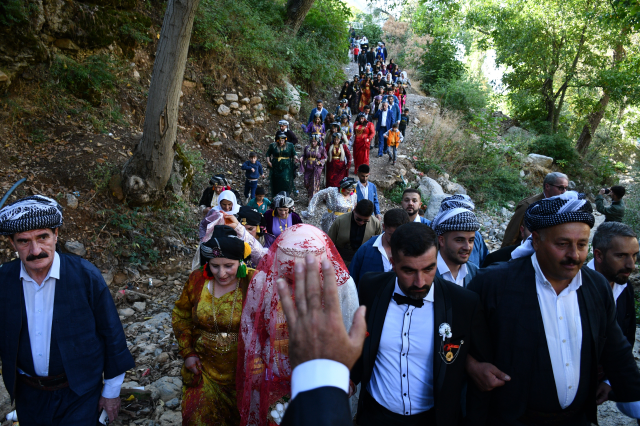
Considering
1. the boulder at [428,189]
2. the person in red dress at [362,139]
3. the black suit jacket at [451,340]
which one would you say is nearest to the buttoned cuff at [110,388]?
the black suit jacket at [451,340]

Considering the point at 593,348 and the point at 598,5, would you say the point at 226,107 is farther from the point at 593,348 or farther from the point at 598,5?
the point at 598,5

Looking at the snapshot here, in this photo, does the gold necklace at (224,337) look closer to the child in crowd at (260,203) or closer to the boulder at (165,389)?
the boulder at (165,389)

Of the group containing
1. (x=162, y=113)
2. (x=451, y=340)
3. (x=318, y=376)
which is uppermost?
(x=162, y=113)

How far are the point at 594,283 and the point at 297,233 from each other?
1833 mm

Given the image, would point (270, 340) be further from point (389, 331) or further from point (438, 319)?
point (438, 319)

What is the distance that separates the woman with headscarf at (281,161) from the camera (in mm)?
9141

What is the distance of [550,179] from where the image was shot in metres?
4.98

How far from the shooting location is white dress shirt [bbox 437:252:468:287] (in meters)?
3.18

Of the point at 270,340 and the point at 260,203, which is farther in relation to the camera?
the point at 260,203

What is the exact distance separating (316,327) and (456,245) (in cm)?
233

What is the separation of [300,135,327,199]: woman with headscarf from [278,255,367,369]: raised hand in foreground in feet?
28.7

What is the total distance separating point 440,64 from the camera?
26047mm

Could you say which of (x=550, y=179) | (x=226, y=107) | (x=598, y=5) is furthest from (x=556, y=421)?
(x=598, y=5)

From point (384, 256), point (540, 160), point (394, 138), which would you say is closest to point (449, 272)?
point (384, 256)
